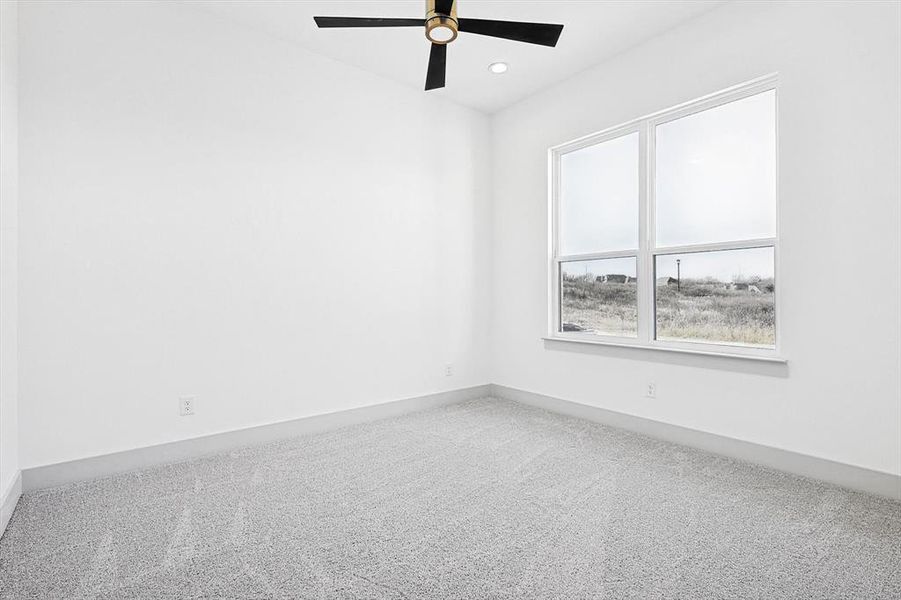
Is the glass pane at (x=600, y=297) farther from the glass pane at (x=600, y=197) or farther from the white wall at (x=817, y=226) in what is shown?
the white wall at (x=817, y=226)

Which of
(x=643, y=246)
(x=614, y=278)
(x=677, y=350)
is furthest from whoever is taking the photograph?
(x=614, y=278)

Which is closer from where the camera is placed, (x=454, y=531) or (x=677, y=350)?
(x=454, y=531)

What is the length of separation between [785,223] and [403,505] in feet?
8.74

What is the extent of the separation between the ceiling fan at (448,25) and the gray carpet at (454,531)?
227 cm

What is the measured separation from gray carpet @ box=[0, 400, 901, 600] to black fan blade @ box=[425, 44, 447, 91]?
2.31 meters

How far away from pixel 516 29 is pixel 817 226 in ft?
6.46

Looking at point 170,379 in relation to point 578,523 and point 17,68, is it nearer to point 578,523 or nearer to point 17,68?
point 17,68

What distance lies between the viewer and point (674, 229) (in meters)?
3.37

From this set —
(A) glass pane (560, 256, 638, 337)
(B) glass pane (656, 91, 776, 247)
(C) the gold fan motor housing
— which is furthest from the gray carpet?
(C) the gold fan motor housing

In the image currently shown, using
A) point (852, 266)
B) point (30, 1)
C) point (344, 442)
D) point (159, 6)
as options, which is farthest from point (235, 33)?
point (852, 266)

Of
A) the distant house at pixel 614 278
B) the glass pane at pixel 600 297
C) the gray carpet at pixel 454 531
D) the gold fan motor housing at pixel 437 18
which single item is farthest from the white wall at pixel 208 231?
the gold fan motor housing at pixel 437 18

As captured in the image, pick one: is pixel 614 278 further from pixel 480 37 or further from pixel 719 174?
pixel 480 37

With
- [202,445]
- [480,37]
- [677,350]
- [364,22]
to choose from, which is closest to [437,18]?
[364,22]

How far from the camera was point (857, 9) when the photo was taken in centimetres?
243
